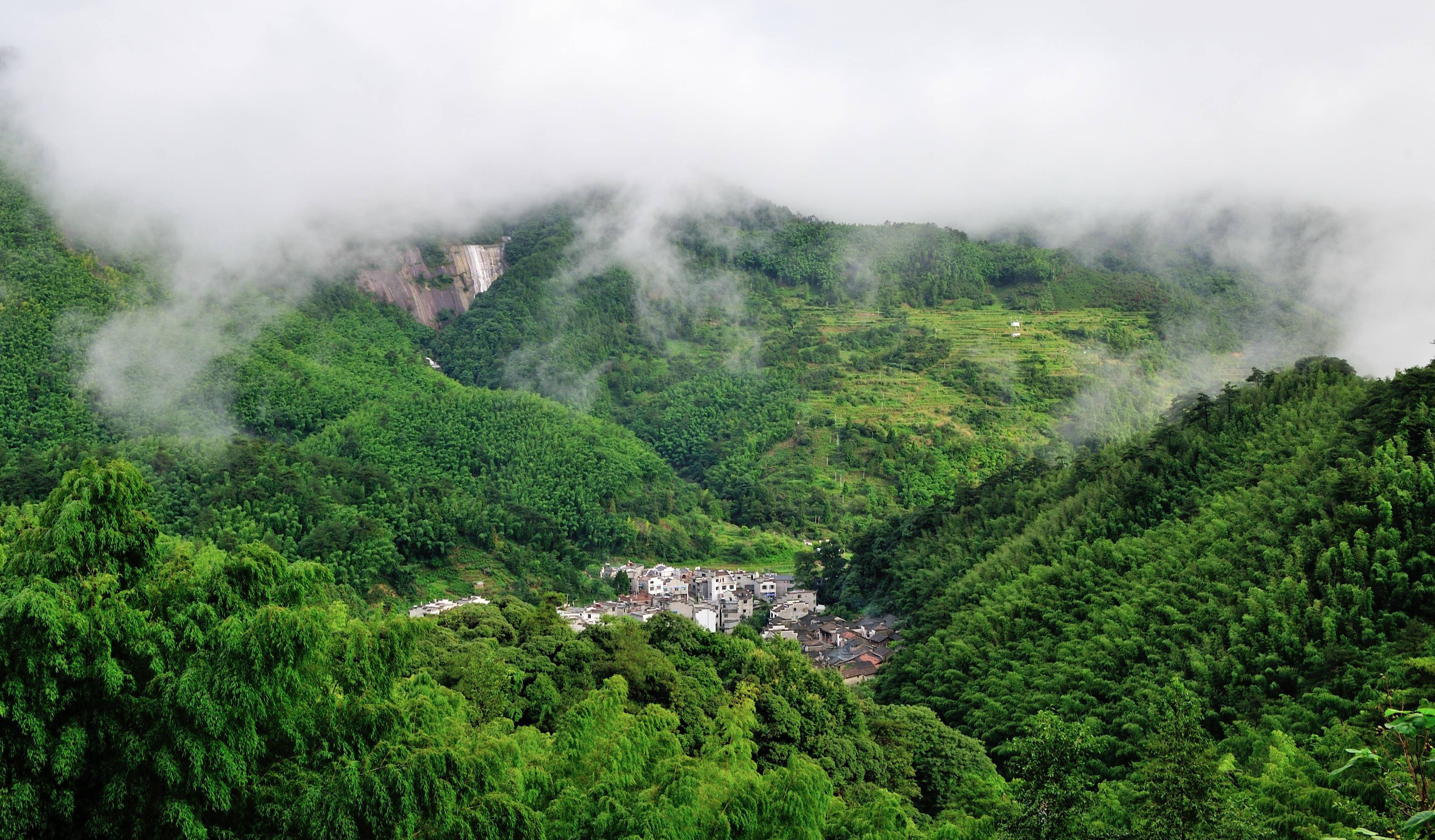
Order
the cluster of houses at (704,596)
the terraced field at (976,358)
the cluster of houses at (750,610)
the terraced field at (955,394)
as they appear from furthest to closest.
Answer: the terraced field at (976,358)
the terraced field at (955,394)
the cluster of houses at (704,596)
the cluster of houses at (750,610)

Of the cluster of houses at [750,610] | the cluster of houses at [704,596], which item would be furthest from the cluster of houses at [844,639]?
the cluster of houses at [704,596]

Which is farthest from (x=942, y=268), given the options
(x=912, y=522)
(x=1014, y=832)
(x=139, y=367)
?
(x=1014, y=832)

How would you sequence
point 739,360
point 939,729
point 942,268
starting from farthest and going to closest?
point 942,268 → point 739,360 → point 939,729

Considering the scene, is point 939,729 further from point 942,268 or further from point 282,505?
point 942,268

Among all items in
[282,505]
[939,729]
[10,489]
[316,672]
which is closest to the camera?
[316,672]

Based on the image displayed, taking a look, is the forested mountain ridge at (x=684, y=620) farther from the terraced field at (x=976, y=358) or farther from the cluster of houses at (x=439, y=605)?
the cluster of houses at (x=439, y=605)

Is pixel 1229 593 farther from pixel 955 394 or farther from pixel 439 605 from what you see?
pixel 955 394

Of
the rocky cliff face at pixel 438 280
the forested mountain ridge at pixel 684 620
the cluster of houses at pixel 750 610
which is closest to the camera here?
the forested mountain ridge at pixel 684 620
